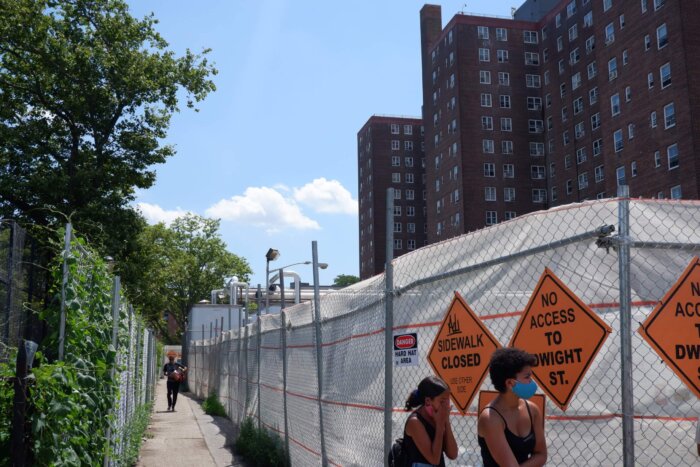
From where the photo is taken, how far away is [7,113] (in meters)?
29.4

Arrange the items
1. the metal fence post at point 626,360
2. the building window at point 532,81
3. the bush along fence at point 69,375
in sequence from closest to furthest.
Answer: the metal fence post at point 626,360 < the bush along fence at point 69,375 < the building window at point 532,81

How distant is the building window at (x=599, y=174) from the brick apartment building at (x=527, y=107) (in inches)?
3.2

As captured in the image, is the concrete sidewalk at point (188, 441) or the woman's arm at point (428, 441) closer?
the woman's arm at point (428, 441)

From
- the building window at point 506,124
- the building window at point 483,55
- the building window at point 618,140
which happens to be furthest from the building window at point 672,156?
the building window at point 483,55

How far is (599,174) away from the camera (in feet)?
192

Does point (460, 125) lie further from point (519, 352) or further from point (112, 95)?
point (519, 352)

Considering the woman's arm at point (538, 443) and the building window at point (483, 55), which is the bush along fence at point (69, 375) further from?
the building window at point (483, 55)

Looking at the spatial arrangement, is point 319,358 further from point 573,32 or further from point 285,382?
point 573,32

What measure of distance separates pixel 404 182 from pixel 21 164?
74.2 metres

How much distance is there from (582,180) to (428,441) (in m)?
59.9

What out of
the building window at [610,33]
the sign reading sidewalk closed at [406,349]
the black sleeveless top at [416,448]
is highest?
the building window at [610,33]

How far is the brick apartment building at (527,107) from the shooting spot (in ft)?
168

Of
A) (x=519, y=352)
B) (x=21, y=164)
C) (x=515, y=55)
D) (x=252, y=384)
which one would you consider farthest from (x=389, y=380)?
(x=515, y=55)

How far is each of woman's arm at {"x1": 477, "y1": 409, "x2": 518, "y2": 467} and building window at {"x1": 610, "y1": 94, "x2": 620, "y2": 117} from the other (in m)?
50.6
